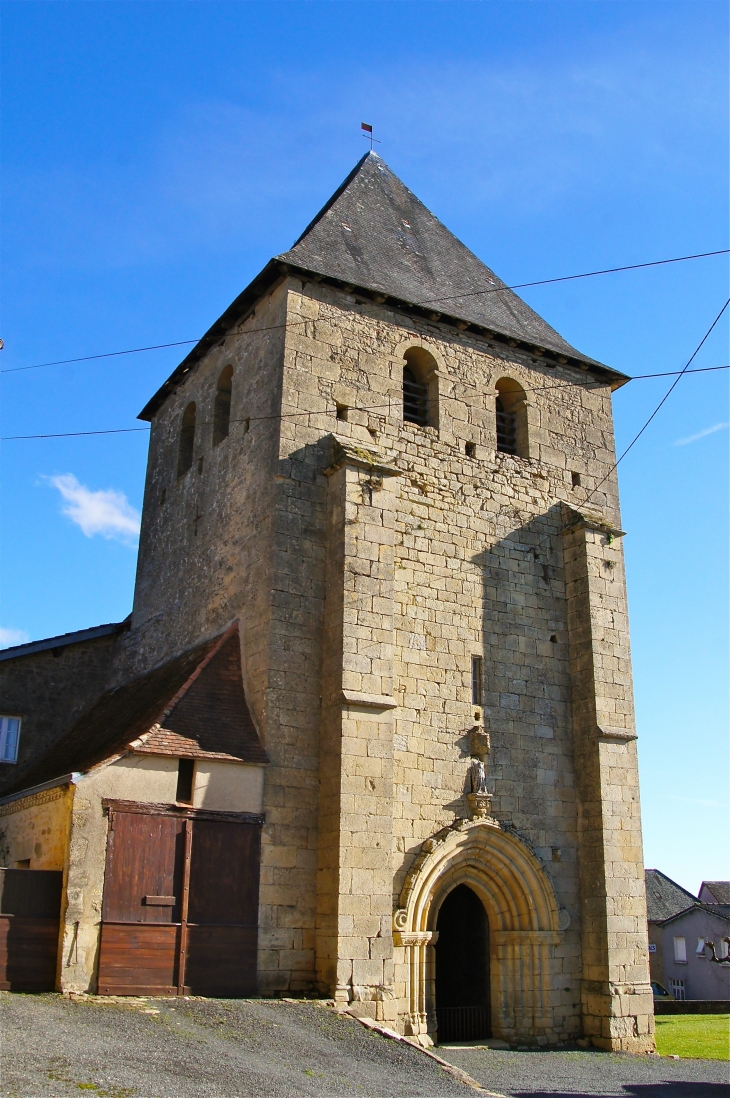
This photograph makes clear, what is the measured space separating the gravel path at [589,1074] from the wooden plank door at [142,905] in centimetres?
347

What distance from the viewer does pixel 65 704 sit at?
53.9 ft

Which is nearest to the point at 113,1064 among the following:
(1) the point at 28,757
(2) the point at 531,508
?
(1) the point at 28,757

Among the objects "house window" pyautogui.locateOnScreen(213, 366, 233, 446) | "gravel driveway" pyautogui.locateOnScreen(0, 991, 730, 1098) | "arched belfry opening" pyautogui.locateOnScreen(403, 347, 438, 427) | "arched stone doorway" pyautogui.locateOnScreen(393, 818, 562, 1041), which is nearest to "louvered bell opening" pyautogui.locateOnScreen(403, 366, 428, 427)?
"arched belfry opening" pyautogui.locateOnScreen(403, 347, 438, 427)

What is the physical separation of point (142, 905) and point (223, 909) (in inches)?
36.8

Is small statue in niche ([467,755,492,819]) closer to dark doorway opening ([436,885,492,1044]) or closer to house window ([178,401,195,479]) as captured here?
dark doorway opening ([436,885,492,1044])

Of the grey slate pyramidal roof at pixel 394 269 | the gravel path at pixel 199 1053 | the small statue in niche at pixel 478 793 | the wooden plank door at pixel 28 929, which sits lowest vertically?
the gravel path at pixel 199 1053

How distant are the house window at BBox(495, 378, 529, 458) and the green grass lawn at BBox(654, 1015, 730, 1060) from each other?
8.99m

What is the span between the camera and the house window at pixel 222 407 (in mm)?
15656

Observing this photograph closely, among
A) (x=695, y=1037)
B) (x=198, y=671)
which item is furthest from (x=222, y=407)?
(x=695, y=1037)

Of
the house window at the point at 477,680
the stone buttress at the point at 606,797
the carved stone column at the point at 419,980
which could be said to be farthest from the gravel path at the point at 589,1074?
the house window at the point at 477,680

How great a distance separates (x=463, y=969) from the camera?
531 inches

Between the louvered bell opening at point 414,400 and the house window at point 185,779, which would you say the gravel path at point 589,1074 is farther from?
the louvered bell opening at point 414,400

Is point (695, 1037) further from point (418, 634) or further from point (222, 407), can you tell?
point (222, 407)

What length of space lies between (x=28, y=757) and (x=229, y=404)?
262 inches
